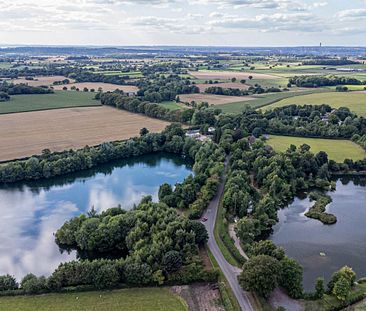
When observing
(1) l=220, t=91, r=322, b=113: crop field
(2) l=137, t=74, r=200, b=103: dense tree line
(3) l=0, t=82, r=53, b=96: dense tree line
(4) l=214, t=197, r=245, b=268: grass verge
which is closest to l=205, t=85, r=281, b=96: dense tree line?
(1) l=220, t=91, r=322, b=113: crop field

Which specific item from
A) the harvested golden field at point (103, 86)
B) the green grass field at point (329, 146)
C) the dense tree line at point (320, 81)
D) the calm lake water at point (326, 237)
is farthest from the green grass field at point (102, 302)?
the dense tree line at point (320, 81)

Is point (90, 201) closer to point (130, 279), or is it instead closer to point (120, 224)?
point (120, 224)

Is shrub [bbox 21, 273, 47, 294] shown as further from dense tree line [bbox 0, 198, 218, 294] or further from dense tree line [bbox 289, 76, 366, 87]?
dense tree line [bbox 289, 76, 366, 87]

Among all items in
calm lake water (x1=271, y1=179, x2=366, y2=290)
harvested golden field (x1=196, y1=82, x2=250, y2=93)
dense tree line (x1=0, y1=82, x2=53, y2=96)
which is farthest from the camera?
harvested golden field (x1=196, y1=82, x2=250, y2=93)

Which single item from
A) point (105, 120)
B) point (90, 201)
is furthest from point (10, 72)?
point (90, 201)

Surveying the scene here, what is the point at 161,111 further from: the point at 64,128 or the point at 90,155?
the point at 90,155

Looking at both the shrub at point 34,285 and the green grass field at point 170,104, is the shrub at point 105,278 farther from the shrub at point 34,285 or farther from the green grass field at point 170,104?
the green grass field at point 170,104
